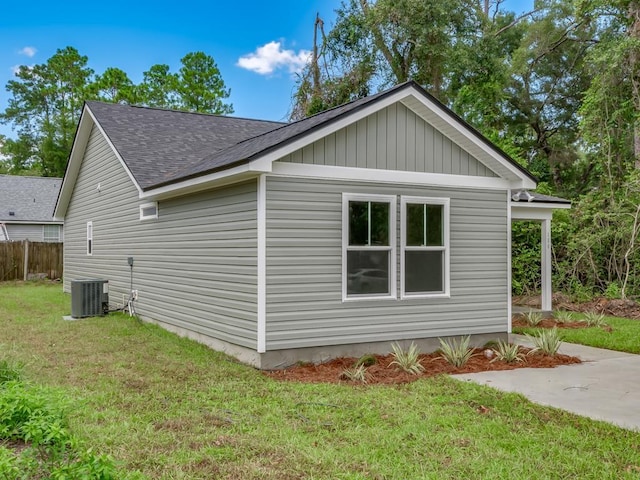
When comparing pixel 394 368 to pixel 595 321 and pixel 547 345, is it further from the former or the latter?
pixel 595 321

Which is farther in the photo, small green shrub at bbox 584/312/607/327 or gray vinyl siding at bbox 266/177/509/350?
small green shrub at bbox 584/312/607/327

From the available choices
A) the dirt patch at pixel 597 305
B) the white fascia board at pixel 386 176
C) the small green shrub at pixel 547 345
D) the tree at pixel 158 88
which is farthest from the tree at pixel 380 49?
the tree at pixel 158 88

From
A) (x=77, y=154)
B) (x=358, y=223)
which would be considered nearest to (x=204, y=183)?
(x=358, y=223)

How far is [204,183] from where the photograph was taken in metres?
7.52

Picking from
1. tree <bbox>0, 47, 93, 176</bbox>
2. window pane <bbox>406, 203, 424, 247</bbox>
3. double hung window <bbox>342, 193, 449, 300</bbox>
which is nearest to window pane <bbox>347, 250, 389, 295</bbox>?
double hung window <bbox>342, 193, 449, 300</bbox>

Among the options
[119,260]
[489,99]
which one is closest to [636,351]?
[119,260]

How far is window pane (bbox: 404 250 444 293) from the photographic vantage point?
7758 mm

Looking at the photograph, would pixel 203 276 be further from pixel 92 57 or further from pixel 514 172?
pixel 92 57

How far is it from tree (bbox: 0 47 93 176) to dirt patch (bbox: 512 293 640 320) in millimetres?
32670

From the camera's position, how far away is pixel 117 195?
11984 mm

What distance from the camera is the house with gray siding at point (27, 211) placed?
25797mm

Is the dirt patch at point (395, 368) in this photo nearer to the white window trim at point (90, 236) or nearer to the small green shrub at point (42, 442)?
the small green shrub at point (42, 442)

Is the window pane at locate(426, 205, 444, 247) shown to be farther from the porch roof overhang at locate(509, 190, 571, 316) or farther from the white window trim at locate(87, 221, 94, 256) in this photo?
the white window trim at locate(87, 221, 94, 256)

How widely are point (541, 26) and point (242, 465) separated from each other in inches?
886
